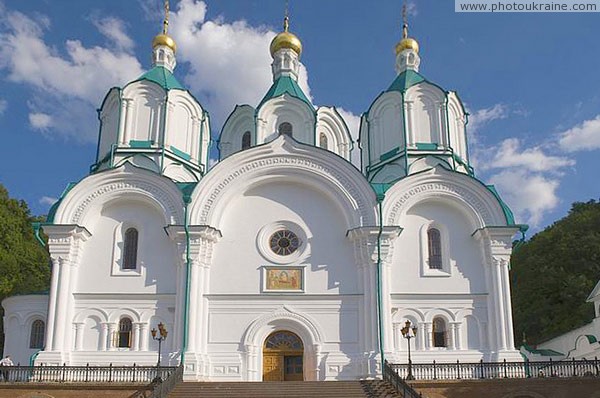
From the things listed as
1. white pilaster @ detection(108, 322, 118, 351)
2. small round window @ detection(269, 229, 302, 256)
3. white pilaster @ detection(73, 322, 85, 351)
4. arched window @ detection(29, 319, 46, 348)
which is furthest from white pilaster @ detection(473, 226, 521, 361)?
arched window @ detection(29, 319, 46, 348)

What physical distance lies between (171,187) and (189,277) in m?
3.24

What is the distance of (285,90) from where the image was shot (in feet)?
90.8

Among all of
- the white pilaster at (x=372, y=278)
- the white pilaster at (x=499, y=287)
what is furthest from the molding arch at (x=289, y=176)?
the white pilaster at (x=499, y=287)

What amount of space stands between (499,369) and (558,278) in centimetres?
1678

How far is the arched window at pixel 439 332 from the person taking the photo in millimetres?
22266

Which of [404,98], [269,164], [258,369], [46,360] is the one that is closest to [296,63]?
[404,98]

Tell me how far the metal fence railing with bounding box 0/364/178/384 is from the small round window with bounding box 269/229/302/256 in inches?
214

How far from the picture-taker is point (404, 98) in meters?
26.1

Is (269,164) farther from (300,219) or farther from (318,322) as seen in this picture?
(318,322)

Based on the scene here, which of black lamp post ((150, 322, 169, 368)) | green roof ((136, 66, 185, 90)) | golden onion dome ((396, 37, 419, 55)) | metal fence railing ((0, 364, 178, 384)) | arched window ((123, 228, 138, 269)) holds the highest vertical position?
golden onion dome ((396, 37, 419, 55))

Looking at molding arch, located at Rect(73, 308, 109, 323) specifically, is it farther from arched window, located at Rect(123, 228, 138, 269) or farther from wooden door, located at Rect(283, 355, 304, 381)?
wooden door, located at Rect(283, 355, 304, 381)

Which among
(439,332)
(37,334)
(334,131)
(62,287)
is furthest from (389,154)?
(37,334)

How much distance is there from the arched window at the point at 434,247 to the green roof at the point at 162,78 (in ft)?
37.1

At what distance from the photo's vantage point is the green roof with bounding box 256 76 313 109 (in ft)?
89.8
